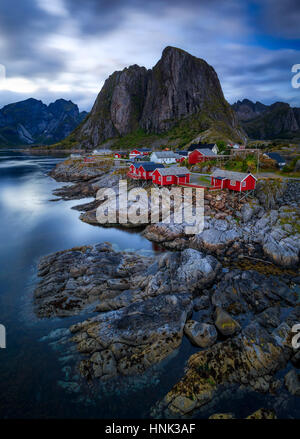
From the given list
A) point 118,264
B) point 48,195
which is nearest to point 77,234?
point 118,264

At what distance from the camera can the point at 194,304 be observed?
17172 millimetres

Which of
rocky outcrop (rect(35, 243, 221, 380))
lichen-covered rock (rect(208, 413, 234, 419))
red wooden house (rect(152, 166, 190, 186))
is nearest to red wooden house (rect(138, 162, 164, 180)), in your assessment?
red wooden house (rect(152, 166, 190, 186))

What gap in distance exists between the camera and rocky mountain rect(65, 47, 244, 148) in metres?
133

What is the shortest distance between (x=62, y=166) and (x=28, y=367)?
8164cm

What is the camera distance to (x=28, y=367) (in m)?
13.1

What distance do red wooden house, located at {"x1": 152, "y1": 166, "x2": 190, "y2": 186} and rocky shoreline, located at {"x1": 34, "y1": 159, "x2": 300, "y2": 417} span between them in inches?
512

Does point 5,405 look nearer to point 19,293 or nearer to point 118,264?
point 19,293

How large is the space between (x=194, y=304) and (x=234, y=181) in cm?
2245

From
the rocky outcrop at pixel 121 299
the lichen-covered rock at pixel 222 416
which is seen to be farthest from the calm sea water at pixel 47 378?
the rocky outcrop at pixel 121 299

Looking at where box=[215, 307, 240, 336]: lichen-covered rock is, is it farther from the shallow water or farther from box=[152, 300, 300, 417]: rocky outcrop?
the shallow water

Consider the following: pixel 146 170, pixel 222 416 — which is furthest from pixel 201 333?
pixel 146 170

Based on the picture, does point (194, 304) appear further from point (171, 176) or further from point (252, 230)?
point (171, 176)

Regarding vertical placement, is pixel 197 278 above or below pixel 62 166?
below
